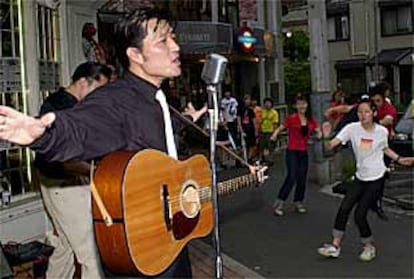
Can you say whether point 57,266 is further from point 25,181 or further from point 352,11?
point 352,11

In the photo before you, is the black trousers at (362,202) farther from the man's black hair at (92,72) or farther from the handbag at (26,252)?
the man's black hair at (92,72)

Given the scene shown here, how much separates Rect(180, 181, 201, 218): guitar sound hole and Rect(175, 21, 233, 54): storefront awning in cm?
1312

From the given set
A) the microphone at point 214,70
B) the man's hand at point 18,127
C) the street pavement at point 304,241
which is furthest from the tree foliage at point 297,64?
the man's hand at point 18,127

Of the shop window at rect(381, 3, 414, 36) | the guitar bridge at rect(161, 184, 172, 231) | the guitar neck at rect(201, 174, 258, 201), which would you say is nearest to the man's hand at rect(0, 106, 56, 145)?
the guitar bridge at rect(161, 184, 172, 231)

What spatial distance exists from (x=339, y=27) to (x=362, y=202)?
37497mm

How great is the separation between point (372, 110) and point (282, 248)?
1681mm

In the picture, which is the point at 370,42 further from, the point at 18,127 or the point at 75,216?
the point at 18,127

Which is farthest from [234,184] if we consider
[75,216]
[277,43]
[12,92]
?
[277,43]

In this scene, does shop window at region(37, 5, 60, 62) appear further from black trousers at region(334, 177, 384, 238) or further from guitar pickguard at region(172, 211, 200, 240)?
guitar pickguard at region(172, 211, 200, 240)

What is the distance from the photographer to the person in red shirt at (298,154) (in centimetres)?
Result: 1061

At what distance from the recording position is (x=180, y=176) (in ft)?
10.1

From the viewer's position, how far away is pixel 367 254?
24.8ft

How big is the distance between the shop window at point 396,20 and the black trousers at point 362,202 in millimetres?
34978

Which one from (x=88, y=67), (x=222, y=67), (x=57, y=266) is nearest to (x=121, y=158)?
(x=222, y=67)
